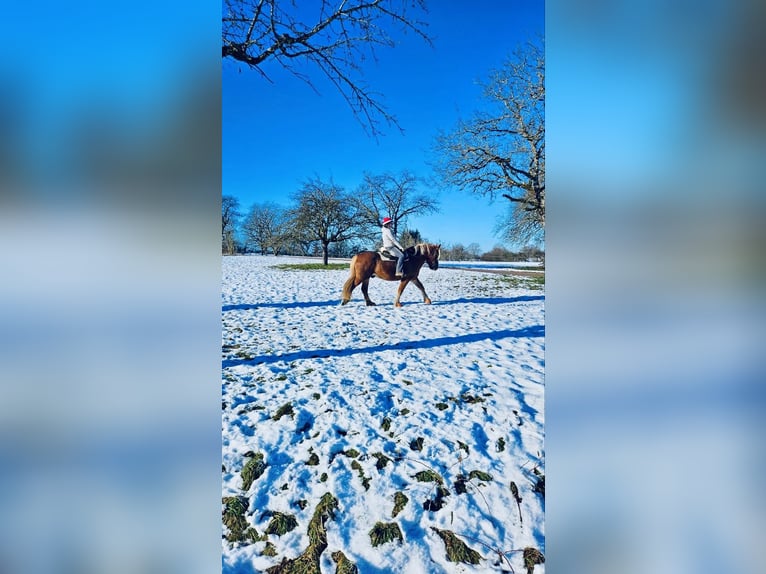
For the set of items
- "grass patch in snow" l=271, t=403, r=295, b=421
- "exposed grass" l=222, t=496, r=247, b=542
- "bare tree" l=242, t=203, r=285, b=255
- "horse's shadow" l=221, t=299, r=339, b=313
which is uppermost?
"bare tree" l=242, t=203, r=285, b=255

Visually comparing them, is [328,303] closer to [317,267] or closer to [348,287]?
[348,287]

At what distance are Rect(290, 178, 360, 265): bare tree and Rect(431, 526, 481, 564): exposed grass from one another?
25.0ft

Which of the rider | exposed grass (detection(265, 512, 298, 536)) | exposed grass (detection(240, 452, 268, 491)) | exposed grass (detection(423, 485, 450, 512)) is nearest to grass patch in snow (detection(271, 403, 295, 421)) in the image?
exposed grass (detection(240, 452, 268, 491))

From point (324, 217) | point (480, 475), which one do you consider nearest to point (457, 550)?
point (480, 475)

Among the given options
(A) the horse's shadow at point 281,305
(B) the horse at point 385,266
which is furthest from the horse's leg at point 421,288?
(A) the horse's shadow at point 281,305

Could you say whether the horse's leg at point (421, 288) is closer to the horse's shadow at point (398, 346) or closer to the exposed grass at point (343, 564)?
the horse's shadow at point (398, 346)

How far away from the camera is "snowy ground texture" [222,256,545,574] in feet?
4.42

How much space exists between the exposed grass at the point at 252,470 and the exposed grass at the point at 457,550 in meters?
1.07

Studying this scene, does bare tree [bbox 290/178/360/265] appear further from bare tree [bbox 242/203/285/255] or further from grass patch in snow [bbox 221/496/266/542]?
grass patch in snow [bbox 221/496/266/542]

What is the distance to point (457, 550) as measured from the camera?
1330mm

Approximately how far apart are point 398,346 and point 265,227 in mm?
9328
